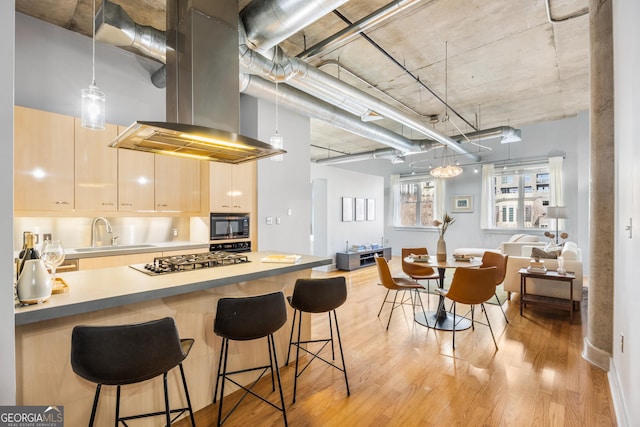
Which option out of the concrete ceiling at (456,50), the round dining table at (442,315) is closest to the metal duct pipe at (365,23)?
the concrete ceiling at (456,50)

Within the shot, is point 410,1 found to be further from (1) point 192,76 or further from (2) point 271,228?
A: (2) point 271,228

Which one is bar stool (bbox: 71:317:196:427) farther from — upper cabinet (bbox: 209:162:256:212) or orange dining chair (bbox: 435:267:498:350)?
upper cabinet (bbox: 209:162:256:212)

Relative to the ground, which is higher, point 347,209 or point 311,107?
point 311,107

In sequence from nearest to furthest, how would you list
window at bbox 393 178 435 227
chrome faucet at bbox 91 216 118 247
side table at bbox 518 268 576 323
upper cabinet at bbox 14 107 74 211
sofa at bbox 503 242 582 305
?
upper cabinet at bbox 14 107 74 211, chrome faucet at bbox 91 216 118 247, side table at bbox 518 268 576 323, sofa at bbox 503 242 582 305, window at bbox 393 178 435 227

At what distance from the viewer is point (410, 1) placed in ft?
8.18

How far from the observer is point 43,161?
3232mm

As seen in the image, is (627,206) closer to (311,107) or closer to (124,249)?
(311,107)

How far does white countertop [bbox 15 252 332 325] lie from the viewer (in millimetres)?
1442

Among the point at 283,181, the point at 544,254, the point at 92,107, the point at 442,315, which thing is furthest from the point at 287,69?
the point at 544,254

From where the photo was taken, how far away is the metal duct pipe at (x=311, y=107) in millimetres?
4008

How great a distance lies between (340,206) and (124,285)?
6.23m

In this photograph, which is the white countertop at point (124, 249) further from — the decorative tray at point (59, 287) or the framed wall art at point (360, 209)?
the framed wall art at point (360, 209)

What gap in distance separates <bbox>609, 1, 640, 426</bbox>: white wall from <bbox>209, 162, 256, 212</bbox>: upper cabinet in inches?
157

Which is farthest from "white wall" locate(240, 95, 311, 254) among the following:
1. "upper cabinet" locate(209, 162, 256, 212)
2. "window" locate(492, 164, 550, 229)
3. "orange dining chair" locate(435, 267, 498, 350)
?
"window" locate(492, 164, 550, 229)
